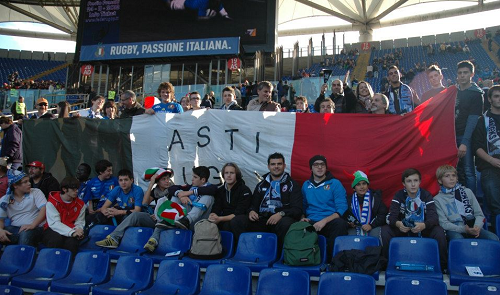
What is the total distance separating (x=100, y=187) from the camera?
A: 6789mm

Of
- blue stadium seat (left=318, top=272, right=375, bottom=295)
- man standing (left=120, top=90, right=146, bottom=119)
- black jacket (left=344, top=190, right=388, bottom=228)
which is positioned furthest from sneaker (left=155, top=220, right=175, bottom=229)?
man standing (left=120, top=90, right=146, bottom=119)

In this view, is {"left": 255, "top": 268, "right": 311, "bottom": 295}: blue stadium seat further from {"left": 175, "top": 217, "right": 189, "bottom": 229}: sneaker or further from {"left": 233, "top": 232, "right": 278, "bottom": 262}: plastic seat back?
{"left": 175, "top": 217, "right": 189, "bottom": 229}: sneaker

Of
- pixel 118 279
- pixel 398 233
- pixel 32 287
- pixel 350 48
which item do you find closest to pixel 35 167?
pixel 32 287

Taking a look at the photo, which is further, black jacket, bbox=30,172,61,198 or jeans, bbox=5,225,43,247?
black jacket, bbox=30,172,61,198

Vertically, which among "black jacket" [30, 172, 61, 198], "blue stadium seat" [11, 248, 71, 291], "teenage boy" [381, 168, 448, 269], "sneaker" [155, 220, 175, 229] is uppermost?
"black jacket" [30, 172, 61, 198]

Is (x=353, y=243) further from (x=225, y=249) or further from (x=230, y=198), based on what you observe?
(x=230, y=198)

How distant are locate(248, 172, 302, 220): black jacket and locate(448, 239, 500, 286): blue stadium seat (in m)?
1.75

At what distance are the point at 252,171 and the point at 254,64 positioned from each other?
1711cm

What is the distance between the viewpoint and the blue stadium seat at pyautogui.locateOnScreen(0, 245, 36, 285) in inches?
221

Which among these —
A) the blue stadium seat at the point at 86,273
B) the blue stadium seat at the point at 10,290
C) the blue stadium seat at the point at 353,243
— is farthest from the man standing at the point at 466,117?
the blue stadium seat at the point at 10,290

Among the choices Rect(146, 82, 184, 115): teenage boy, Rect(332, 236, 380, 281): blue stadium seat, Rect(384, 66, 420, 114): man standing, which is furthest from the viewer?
Rect(146, 82, 184, 115): teenage boy

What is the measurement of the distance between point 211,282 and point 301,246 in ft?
3.36

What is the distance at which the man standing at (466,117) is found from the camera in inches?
218

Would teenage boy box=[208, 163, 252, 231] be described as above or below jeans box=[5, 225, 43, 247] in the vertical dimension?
above
